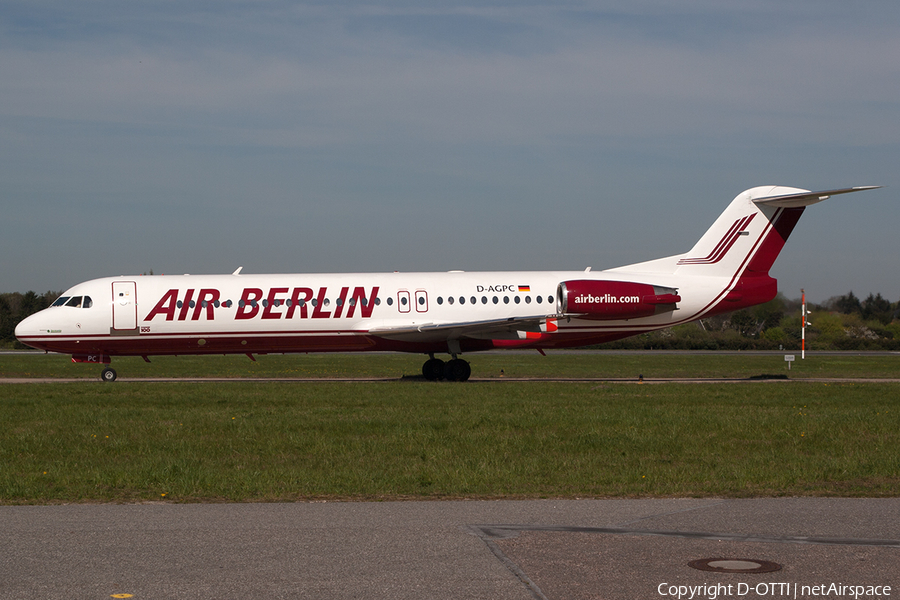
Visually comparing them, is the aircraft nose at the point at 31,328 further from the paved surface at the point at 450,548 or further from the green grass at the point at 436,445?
the paved surface at the point at 450,548

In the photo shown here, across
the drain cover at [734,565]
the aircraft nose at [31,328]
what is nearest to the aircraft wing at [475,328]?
the aircraft nose at [31,328]

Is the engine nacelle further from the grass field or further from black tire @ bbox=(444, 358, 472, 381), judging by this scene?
the grass field

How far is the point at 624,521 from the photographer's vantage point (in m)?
8.23

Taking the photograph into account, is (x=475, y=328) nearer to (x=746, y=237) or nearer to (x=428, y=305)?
(x=428, y=305)

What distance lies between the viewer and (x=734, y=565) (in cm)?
665

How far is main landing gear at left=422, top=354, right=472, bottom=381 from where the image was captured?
2886 centimetres

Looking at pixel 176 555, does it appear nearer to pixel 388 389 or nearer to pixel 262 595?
pixel 262 595

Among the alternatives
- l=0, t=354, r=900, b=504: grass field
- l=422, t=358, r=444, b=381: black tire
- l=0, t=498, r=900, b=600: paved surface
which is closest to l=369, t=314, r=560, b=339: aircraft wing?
l=422, t=358, r=444, b=381: black tire

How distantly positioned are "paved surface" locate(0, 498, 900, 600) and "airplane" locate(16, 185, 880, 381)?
18.7m

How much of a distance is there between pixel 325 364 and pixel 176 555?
34311 mm

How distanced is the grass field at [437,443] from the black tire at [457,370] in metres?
4.84

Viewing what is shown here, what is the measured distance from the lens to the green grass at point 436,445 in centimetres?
1015

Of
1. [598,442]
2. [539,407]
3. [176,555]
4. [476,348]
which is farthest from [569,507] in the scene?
[476,348]

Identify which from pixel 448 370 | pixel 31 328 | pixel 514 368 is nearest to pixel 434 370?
pixel 448 370
